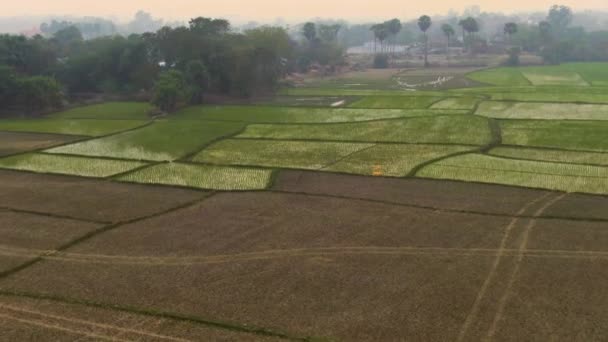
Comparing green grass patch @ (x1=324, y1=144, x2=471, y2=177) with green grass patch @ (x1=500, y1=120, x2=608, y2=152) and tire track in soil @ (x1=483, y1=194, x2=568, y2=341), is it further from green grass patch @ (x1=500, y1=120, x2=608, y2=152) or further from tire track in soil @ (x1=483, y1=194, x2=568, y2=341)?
tire track in soil @ (x1=483, y1=194, x2=568, y2=341)

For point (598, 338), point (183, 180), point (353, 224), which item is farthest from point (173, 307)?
point (183, 180)

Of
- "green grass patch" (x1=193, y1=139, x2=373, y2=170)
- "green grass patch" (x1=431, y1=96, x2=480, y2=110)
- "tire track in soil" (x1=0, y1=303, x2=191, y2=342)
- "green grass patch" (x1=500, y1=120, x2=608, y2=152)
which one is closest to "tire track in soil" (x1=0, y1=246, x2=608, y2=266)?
"tire track in soil" (x1=0, y1=303, x2=191, y2=342)

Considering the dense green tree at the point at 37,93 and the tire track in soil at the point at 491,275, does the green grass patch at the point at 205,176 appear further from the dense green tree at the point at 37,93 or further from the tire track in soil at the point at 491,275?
the dense green tree at the point at 37,93

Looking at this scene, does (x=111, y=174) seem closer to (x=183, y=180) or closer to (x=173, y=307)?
(x=183, y=180)

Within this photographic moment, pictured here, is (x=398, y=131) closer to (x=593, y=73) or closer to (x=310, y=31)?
(x=593, y=73)

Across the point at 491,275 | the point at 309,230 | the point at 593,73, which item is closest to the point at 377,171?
the point at 309,230

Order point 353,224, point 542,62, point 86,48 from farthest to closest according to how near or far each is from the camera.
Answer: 1. point 542,62
2. point 86,48
3. point 353,224
